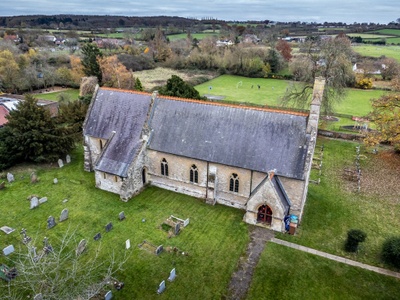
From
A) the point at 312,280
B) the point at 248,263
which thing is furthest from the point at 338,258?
the point at 248,263

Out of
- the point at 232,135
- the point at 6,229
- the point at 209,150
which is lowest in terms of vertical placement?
the point at 6,229

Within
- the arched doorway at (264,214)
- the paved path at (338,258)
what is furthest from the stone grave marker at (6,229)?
the paved path at (338,258)

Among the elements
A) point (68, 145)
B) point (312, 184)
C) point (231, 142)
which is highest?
point (231, 142)

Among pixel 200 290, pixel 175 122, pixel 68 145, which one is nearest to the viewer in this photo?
pixel 200 290

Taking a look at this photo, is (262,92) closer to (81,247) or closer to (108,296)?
(81,247)

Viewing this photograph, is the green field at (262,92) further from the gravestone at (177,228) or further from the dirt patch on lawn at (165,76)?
the gravestone at (177,228)

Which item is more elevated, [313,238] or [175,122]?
[175,122]

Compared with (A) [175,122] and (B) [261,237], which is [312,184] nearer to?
(B) [261,237]

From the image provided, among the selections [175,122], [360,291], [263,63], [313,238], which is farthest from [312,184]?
[263,63]
